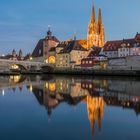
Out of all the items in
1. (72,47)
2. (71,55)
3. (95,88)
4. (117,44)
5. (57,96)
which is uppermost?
(117,44)

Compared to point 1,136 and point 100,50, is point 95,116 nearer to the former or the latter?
point 1,136

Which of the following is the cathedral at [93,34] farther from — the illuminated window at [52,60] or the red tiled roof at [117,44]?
the red tiled roof at [117,44]

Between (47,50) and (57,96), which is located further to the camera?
(47,50)

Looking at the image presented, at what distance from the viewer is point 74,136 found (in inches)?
351

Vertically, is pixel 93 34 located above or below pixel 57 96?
above

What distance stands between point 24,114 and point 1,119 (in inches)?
56.7

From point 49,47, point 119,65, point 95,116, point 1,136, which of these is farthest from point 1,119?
point 49,47

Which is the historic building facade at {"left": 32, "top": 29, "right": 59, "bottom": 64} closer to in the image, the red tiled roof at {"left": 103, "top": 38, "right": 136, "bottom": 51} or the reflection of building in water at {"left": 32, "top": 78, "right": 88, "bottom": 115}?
the red tiled roof at {"left": 103, "top": 38, "right": 136, "bottom": 51}

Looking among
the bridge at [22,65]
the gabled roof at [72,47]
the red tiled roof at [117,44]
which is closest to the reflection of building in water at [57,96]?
the bridge at [22,65]

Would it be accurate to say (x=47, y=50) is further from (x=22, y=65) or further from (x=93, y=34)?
(x=93, y=34)

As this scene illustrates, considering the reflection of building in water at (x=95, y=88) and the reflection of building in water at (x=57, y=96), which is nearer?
the reflection of building in water at (x=57, y=96)

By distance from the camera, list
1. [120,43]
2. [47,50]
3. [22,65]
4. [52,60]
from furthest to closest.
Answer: [47,50], [52,60], [22,65], [120,43]

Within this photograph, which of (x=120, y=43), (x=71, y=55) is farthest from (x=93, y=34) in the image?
A: (x=120, y=43)

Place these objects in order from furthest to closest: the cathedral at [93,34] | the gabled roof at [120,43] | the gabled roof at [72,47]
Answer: the cathedral at [93,34]
the gabled roof at [72,47]
the gabled roof at [120,43]
